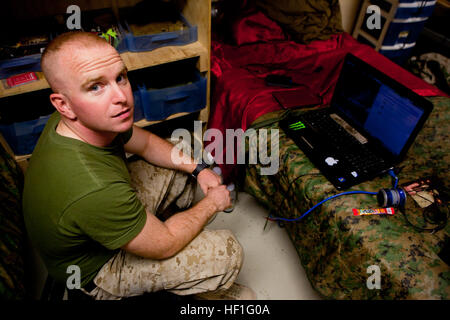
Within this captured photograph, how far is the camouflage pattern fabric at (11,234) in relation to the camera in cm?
79

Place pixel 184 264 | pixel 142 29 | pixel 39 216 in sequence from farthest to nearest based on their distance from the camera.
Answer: pixel 142 29
pixel 184 264
pixel 39 216

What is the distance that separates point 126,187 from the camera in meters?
0.88

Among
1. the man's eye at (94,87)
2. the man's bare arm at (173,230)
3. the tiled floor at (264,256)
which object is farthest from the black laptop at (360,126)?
the man's eye at (94,87)

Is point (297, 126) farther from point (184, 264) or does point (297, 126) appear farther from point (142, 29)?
point (142, 29)

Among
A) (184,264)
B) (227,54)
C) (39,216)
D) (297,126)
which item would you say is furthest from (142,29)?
(184,264)

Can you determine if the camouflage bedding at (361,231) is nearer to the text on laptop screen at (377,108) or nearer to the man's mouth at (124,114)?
the text on laptop screen at (377,108)

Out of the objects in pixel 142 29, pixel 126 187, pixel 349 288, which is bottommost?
pixel 349 288

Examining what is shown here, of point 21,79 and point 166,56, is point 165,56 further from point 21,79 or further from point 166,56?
point 21,79

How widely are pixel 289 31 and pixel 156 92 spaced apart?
3.57 ft

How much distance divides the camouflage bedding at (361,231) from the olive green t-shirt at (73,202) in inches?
26.5

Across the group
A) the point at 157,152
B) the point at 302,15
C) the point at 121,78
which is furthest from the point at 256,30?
the point at 121,78

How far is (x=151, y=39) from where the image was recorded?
58.1 inches

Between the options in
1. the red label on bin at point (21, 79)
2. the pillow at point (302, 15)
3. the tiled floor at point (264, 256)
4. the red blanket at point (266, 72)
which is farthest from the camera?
the pillow at point (302, 15)

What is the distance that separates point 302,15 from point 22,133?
6.08 feet
